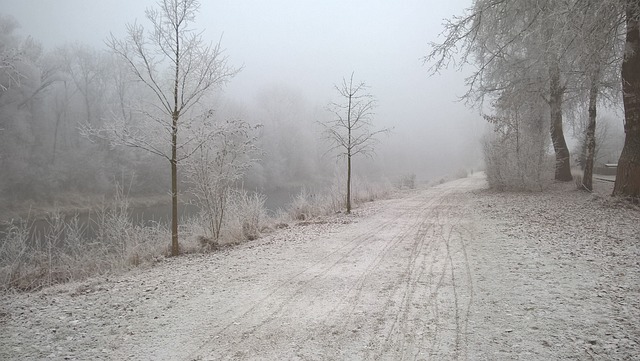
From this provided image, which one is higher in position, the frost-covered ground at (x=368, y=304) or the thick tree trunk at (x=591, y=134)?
the thick tree trunk at (x=591, y=134)

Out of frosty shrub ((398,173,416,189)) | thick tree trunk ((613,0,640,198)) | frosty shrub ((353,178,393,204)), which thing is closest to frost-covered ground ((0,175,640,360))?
thick tree trunk ((613,0,640,198))

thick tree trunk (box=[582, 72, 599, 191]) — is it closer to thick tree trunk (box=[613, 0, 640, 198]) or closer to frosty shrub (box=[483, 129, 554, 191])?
frosty shrub (box=[483, 129, 554, 191])

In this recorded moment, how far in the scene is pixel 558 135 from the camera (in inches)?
693

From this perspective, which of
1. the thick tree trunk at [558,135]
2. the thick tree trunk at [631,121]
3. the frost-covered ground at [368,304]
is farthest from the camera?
the thick tree trunk at [558,135]

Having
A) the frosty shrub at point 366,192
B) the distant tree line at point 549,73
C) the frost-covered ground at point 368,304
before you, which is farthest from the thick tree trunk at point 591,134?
the frosty shrub at point 366,192

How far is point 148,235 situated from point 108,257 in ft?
3.88

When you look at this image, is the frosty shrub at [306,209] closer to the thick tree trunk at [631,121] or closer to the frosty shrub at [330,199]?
the frosty shrub at [330,199]

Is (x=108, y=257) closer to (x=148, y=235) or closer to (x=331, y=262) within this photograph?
(x=148, y=235)

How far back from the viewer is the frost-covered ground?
3.39 meters

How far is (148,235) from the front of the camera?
31.3ft

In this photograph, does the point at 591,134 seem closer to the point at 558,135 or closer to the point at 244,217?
the point at 558,135

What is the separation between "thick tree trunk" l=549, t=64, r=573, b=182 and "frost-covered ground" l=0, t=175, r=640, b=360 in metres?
10.8

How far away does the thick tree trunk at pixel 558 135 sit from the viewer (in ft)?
54.4

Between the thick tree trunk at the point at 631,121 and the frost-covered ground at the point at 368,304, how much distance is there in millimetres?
2325
